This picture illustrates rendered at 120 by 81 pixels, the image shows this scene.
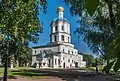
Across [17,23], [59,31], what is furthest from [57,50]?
[17,23]

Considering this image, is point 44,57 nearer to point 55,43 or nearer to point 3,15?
point 55,43

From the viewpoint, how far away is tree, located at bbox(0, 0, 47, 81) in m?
21.9

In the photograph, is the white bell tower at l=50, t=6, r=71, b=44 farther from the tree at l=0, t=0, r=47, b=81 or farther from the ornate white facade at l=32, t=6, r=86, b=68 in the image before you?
the tree at l=0, t=0, r=47, b=81

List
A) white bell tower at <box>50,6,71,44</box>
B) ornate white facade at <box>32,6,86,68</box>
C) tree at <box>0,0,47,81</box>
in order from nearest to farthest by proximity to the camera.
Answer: tree at <box>0,0,47,81</box> → ornate white facade at <box>32,6,86,68</box> → white bell tower at <box>50,6,71,44</box>

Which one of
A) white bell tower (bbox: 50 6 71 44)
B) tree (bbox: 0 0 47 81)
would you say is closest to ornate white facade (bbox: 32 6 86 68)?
white bell tower (bbox: 50 6 71 44)

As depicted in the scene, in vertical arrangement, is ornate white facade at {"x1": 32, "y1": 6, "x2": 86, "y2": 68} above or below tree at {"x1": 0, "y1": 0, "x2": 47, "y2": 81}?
above

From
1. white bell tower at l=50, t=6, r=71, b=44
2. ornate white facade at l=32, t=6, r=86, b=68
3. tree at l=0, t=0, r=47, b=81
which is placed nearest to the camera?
tree at l=0, t=0, r=47, b=81

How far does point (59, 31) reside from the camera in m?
105

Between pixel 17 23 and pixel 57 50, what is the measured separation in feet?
271

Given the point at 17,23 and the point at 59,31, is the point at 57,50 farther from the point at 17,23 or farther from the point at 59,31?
the point at 17,23

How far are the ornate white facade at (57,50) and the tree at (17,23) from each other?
76998 millimetres

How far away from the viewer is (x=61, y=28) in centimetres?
10669

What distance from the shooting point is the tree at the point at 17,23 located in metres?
21.9

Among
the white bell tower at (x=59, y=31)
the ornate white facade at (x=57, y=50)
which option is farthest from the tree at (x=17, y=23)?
the white bell tower at (x=59, y=31)
